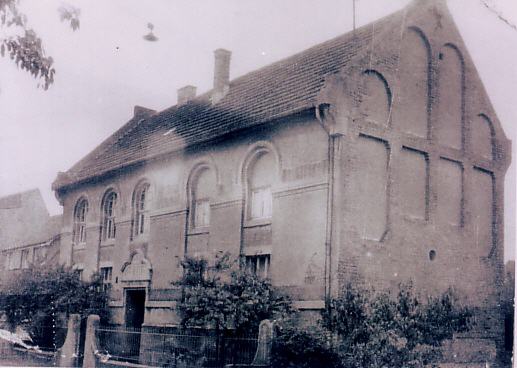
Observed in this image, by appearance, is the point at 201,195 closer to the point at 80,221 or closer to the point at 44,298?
the point at 44,298

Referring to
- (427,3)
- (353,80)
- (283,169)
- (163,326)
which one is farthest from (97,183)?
(427,3)

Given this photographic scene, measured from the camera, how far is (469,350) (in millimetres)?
18703

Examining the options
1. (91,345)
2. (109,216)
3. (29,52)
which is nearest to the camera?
(29,52)

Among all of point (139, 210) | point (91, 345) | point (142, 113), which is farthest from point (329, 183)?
point (142, 113)

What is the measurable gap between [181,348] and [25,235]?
9.72 meters

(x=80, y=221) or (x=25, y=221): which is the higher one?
(x=80, y=221)

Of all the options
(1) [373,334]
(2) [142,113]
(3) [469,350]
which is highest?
(2) [142,113]

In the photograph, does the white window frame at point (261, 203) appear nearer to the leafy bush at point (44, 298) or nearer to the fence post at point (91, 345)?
the fence post at point (91, 345)

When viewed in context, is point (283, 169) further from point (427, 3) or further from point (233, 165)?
point (427, 3)

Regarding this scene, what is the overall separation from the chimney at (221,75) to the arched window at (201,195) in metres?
3.21

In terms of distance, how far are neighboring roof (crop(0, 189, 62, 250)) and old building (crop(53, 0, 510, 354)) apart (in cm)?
358

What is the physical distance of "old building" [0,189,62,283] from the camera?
21.4 m

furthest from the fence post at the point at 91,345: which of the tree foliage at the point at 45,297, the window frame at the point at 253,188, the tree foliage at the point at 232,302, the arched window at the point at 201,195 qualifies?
the window frame at the point at 253,188

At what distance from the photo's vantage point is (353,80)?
17141 mm
